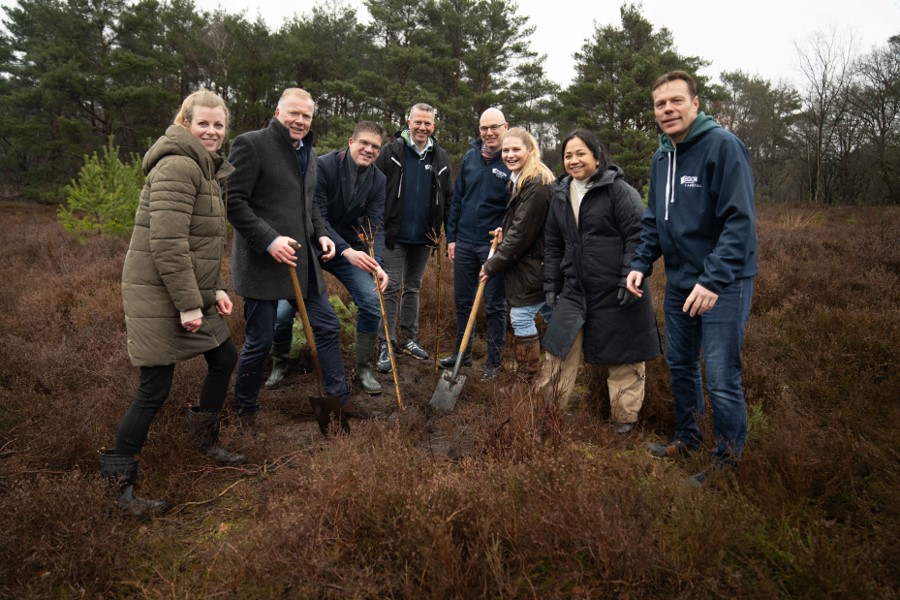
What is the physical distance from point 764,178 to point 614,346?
36.0m

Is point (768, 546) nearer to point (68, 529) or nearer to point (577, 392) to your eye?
point (577, 392)

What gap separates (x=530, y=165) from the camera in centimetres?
394

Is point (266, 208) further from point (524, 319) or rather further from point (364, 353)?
point (524, 319)

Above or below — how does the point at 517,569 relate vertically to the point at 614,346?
below

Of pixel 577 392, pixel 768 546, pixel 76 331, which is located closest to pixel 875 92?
pixel 577 392

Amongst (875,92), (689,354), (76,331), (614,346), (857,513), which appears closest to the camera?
(857,513)

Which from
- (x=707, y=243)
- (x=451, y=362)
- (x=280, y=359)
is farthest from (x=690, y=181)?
(x=280, y=359)

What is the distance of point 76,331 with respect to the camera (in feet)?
17.4

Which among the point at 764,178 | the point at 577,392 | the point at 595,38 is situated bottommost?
the point at 577,392

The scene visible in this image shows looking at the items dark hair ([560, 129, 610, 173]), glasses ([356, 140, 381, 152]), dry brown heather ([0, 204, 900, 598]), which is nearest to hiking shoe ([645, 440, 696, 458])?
dry brown heather ([0, 204, 900, 598])

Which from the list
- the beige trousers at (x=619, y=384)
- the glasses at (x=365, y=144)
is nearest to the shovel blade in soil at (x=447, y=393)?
the beige trousers at (x=619, y=384)

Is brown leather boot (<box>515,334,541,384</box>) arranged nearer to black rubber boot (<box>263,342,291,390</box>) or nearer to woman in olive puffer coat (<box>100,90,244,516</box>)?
black rubber boot (<box>263,342,291,390</box>)

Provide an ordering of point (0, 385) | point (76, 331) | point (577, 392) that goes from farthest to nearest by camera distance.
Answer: point (76, 331), point (577, 392), point (0, 385)

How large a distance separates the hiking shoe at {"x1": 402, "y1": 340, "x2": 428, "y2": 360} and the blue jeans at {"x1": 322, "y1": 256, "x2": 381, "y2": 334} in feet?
2.87
